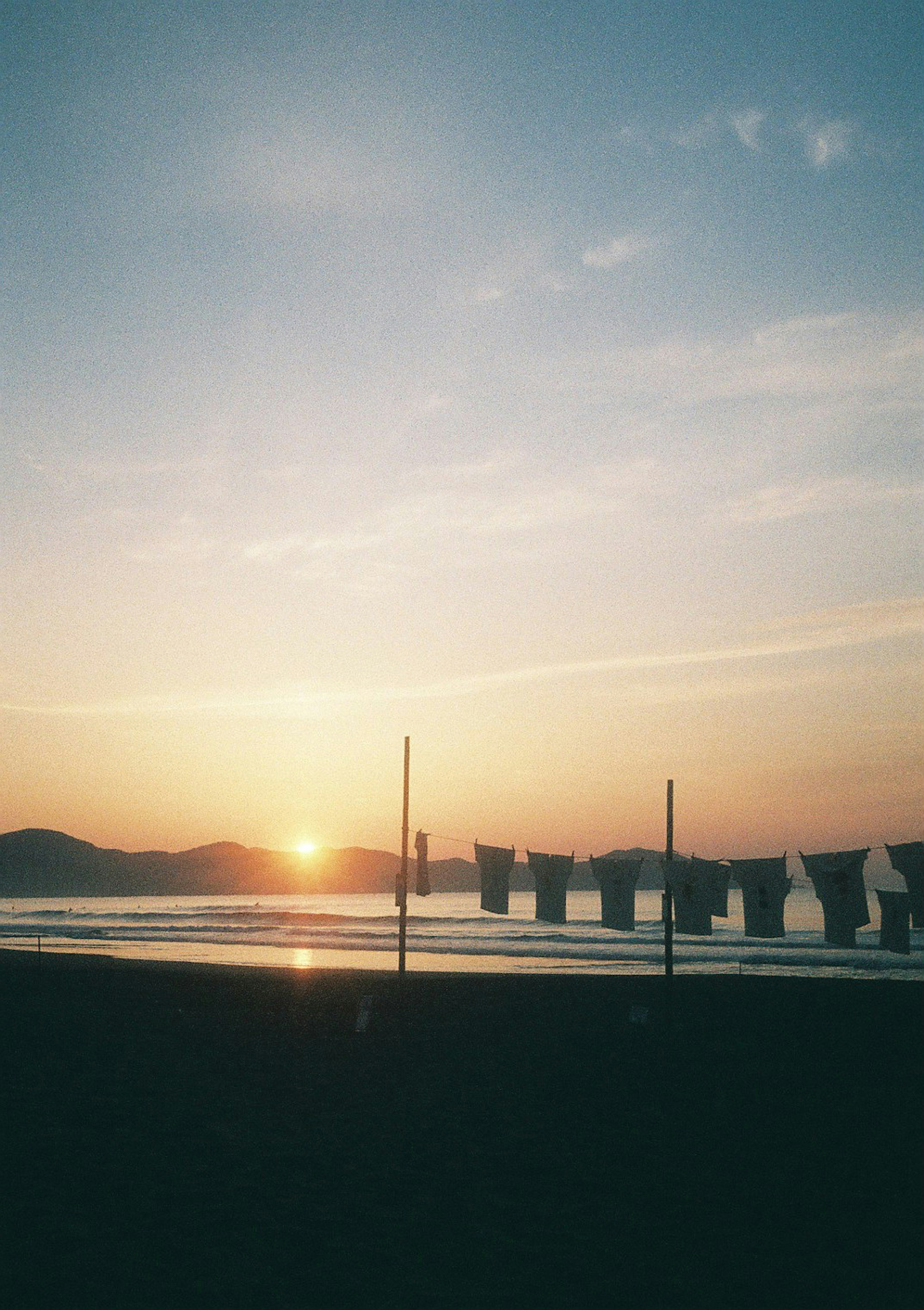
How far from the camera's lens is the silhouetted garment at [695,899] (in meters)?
30.2

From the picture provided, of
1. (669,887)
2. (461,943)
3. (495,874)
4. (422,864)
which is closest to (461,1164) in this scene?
(669,887)

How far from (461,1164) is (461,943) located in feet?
159

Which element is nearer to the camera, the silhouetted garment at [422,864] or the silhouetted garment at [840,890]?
the silhouetted garment at [422,864]

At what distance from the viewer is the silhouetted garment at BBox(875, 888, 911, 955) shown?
→ 29.9 metres

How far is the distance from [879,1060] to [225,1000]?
52.3 ft

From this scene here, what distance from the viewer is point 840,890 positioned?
1126 inches

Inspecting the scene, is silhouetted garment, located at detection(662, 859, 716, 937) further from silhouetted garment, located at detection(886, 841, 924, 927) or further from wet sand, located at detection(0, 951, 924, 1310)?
wet sand, located at detection(0, 951, 924, 1310)

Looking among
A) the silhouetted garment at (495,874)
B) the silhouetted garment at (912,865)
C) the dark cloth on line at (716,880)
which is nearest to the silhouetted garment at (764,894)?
the dark cloth on line at (716,880)

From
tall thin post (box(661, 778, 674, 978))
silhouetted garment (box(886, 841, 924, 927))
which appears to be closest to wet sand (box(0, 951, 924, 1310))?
tall thin post (box(661, 778, 674, 978))

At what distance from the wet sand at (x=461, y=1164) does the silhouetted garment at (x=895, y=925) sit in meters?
9.10

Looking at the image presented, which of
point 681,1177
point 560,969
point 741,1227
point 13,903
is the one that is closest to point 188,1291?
point 741,1227

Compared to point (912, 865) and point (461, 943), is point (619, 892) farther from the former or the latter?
point (461, 943)

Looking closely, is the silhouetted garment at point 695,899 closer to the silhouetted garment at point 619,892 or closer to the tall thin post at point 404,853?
the silhouetted garment at point 619,892

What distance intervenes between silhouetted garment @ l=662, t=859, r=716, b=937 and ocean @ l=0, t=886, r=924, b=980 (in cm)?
650
